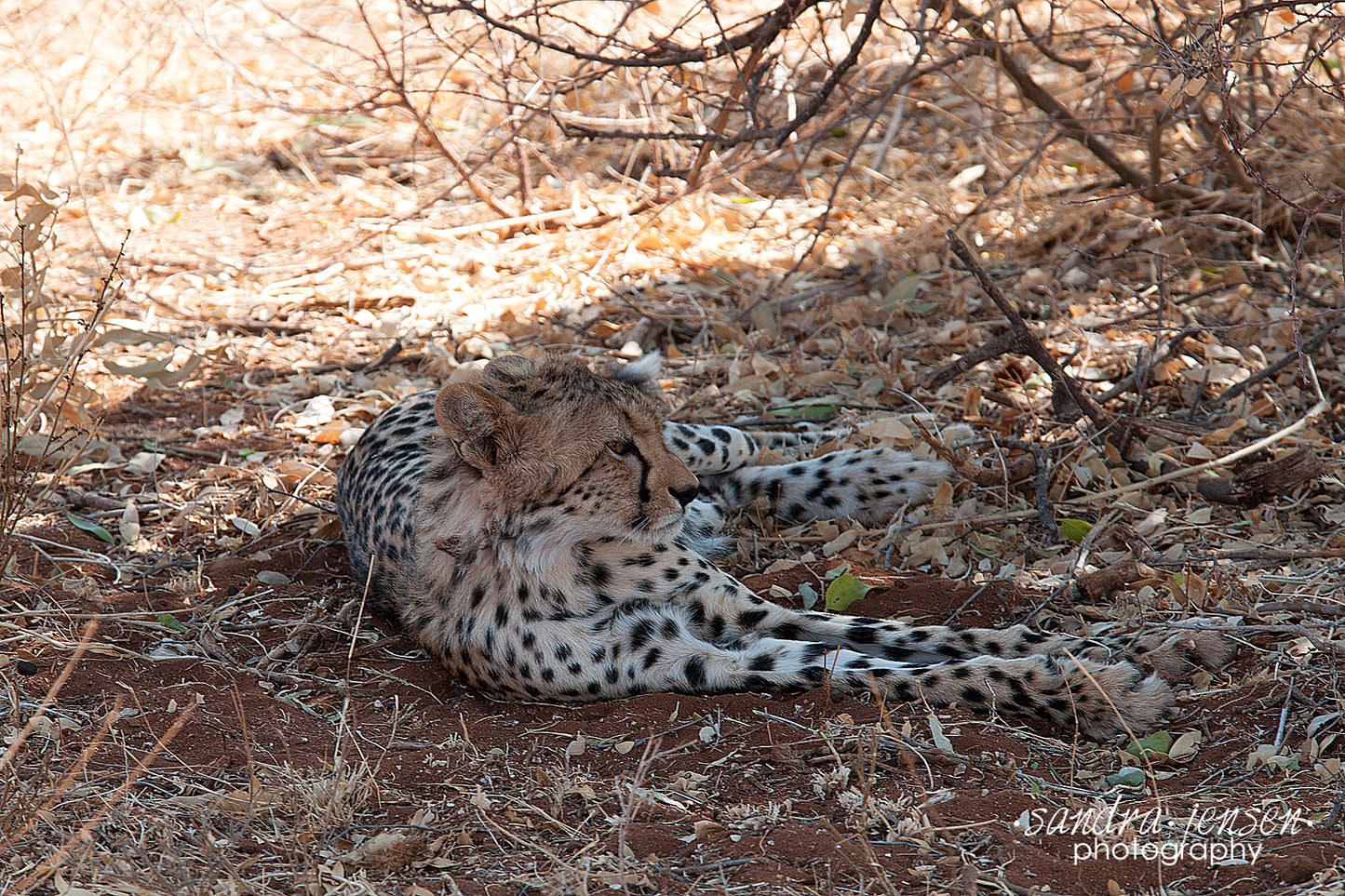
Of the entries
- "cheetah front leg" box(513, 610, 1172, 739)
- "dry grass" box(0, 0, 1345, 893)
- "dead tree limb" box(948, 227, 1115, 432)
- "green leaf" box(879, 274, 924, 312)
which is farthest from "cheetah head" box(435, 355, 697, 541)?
"green leaf" box(879, 274, 924, 312)

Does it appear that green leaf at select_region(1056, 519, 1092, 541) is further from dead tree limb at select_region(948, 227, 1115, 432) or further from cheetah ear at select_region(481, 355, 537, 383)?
cheetah ear at select_region(481, 355, 537, 383)

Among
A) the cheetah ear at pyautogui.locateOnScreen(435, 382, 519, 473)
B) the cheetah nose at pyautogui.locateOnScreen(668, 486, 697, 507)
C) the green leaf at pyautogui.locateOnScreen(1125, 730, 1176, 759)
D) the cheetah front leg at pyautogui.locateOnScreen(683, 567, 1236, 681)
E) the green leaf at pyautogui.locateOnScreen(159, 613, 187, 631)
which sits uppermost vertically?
the cheetah ear at pyautogui.locateOnScreen(435, 382, 519, 473)

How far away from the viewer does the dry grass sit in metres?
2.51

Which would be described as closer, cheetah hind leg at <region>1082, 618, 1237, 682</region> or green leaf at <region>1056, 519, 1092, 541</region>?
cheetah hind leg at <region>1082, 618, 1237, 682</region>

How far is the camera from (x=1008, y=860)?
7.62ft

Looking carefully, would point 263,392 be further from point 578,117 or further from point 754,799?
point 754,799

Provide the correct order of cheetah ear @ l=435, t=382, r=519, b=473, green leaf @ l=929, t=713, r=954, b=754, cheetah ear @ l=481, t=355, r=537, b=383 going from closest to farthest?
green leaf @ l=929, t=713, r=954, b=754, cheetah ear @ l=435, t=382, r=519, b=473, cheetah ear @ l=481, t=355, r=537, b=383

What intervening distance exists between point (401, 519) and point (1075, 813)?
6.76 feet

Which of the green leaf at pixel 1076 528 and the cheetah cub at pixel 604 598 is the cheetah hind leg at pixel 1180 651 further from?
the green leaf at pixel 1076 528

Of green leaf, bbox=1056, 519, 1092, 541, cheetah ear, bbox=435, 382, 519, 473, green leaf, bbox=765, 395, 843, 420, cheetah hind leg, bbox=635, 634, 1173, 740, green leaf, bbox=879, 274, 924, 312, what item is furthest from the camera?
green leaf, bbox=879, 274, 924, 312

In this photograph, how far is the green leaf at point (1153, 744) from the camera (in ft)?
9.04

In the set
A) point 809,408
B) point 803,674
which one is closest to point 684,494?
point 803,674

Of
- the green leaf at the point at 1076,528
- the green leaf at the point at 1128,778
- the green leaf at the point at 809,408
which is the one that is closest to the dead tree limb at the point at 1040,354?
the green leaf at the point at 1076,528

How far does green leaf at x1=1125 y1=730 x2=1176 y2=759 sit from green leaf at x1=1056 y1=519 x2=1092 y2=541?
3.44ft
